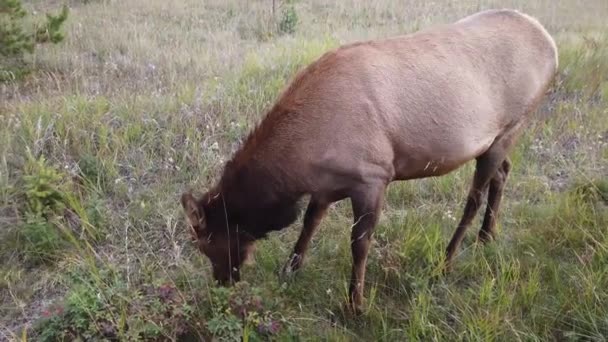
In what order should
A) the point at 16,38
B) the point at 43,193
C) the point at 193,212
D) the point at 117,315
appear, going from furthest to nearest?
the point at 16,38 < the point at 43,193 < the point at 193,212 < the point at 117,315

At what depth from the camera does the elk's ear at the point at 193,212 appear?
320 cm

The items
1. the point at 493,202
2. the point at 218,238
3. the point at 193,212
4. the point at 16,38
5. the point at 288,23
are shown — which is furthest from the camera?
the point at 288,23

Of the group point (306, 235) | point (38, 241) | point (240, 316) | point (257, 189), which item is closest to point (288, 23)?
point (306, 235)

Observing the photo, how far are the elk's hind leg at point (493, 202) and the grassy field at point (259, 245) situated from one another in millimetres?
101

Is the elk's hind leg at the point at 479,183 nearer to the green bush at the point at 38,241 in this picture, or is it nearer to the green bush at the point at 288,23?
the green bush at the point at 38,241

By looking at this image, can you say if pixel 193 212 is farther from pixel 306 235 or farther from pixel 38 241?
pixel 38 241

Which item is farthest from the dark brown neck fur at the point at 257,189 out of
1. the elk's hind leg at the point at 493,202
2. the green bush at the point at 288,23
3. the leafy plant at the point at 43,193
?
the green bush at the point at 288,23

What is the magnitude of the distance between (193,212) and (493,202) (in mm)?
2244

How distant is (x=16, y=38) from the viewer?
5.81 m

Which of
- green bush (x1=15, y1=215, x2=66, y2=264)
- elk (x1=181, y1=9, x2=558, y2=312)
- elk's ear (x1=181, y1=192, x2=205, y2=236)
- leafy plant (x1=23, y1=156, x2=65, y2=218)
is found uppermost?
elk (x1=181, y1=9, x2=558, y2=312)

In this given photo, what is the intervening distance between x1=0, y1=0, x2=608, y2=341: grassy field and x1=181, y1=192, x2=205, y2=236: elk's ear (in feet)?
1.32

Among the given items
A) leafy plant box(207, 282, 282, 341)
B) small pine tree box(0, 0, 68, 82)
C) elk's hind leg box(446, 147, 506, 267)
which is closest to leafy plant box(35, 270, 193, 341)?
leafy plant box(207, 282, 282, 341)

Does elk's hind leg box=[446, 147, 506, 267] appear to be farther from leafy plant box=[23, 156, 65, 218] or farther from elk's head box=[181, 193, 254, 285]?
leafy plant box=[23, 156, 65, 218]

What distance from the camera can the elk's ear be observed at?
3197 mm
